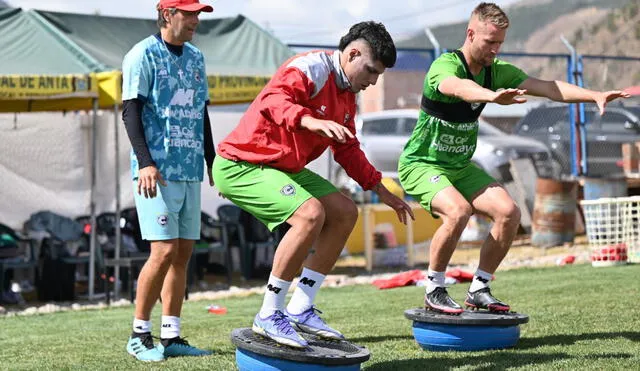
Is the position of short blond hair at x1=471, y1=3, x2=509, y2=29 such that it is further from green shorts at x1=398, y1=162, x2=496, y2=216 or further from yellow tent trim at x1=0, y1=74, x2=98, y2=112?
yellow tent trim at x1=0, y1=74, x2=98, y2=112

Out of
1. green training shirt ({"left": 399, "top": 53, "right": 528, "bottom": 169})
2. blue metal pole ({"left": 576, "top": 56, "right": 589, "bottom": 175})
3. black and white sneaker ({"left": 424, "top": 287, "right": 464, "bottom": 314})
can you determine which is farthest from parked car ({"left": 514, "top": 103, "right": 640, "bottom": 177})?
black and white sneaker ({"left": 424, "top": 287, "right": 464, "bottom": 314})

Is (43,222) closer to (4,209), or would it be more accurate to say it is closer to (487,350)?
(4,209)

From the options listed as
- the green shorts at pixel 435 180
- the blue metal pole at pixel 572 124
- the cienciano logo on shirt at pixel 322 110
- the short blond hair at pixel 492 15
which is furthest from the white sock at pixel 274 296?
the blue metal pole at pixel 572 124

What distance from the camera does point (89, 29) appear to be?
1409 centimetres

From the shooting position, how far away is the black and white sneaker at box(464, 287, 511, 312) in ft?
22.8

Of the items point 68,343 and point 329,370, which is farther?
point 68,343

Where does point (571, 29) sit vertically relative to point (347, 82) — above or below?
above

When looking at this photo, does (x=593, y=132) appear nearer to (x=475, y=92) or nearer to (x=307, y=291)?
(x=475, y=92)

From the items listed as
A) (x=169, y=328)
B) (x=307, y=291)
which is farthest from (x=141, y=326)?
(x=307, y=291)

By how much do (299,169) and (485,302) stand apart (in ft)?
5.80

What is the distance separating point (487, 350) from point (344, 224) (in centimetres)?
135

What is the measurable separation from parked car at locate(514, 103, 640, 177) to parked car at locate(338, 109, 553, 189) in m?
1.04

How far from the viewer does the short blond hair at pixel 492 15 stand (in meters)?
6.97

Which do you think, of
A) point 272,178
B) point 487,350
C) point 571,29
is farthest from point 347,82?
point 571,29
